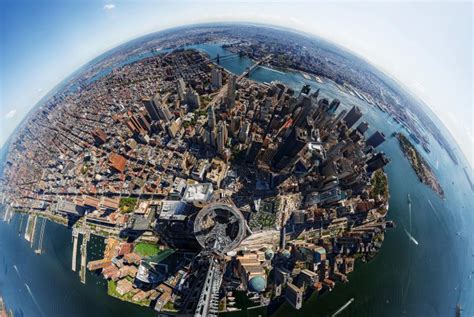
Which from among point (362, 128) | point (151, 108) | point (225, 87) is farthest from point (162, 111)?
point (362, 128)

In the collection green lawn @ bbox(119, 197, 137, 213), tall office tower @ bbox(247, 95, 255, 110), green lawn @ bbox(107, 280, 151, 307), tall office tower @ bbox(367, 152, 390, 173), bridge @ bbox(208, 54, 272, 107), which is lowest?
green lawn @ bbox(107, 280, 151, 307)

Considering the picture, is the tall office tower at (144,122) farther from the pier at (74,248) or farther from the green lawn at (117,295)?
the green lawn at (117,295)

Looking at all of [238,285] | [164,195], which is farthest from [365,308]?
[164,195]

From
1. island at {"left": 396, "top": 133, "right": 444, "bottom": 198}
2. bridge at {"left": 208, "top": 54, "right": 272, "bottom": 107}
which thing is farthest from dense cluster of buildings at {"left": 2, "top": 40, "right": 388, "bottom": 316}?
island at {"left": 396, "top": 133, "right": 444, "bottom": 198}

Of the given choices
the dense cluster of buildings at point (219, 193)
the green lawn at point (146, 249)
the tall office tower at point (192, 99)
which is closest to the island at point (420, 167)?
the dense cluster of buildings at point (219, 193)

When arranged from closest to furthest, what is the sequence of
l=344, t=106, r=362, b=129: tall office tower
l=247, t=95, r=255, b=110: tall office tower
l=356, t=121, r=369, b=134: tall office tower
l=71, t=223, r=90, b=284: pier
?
l=71, t=223, r=90, b=284: pier, l=356, t=121, r=369, b=134: tall office tower, l=344, t=106, r=362, b=129: tall office tower, l=247, t=95, r=255, b=110: tall office tower

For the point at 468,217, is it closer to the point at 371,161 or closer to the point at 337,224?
the point at 371,161

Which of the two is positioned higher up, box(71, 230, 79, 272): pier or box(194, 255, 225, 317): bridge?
box(71, 230, 79, 272): pier

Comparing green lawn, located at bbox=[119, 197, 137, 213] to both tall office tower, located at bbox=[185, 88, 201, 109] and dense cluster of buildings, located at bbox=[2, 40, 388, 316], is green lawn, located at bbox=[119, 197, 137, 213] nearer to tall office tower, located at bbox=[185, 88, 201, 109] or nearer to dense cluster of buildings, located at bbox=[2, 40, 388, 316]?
dense cluster of buildings, located at bbox=[2, 40, 388, 316]
